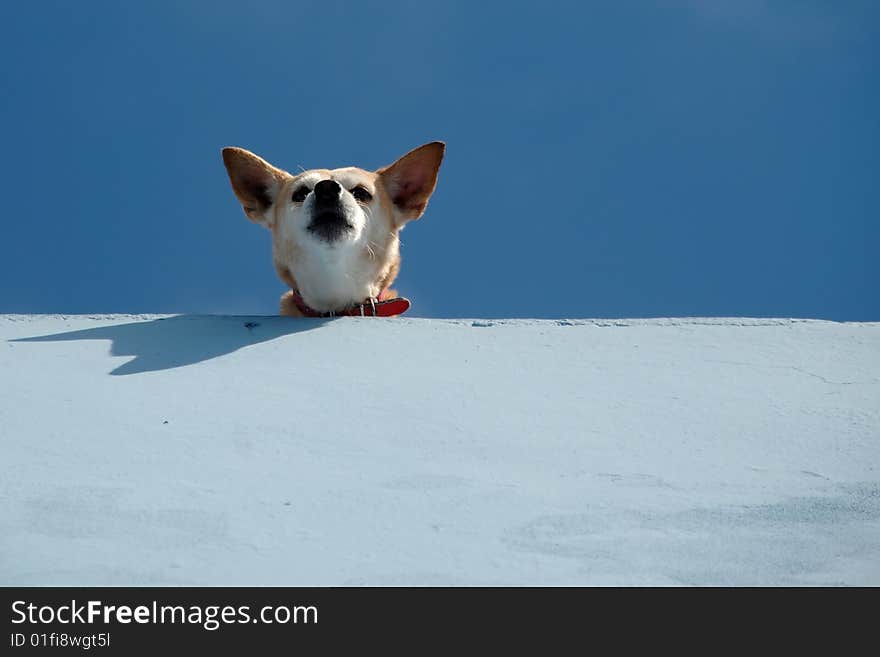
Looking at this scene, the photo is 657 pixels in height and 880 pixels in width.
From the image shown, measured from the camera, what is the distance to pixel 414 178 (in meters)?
4.98

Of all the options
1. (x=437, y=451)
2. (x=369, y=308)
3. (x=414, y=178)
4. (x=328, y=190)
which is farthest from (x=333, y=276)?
(x=437, y=451)

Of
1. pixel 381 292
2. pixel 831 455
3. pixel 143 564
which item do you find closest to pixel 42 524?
pixel 143 564

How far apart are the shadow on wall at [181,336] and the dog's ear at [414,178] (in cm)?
88

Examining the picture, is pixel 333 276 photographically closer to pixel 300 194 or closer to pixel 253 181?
pixel 300 194

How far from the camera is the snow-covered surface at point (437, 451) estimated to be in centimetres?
219

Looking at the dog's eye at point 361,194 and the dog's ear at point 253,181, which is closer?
the dog's eye at point 361,194

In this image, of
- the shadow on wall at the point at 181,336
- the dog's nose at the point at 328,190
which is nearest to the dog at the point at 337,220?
the dog's nose at the point at 328,190

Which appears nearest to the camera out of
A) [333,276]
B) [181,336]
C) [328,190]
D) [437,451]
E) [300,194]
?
[437,451]

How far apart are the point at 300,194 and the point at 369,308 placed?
24.9 inches

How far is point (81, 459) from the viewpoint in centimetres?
275

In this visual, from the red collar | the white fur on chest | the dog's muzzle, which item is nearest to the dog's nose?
the dog's muzzle

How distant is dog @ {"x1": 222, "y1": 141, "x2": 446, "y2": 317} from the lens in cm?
449

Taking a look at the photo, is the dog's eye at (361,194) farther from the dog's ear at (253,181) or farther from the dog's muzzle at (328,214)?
the dog's ear at (253,181)
